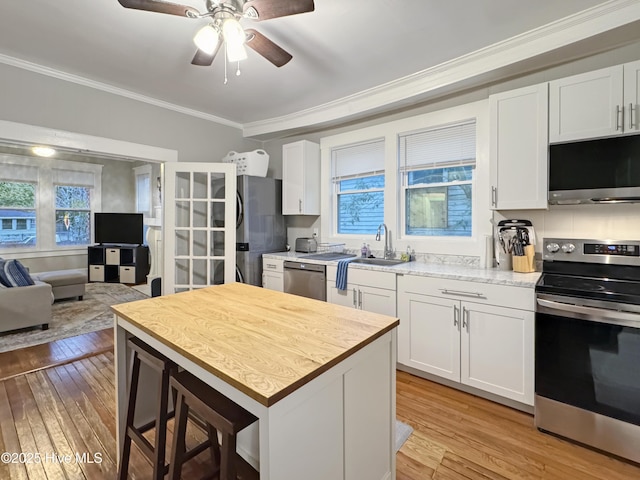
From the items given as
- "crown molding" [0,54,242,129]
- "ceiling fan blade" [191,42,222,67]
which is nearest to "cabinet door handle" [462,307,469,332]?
"ceiling fan blade" [191,42,222,67]

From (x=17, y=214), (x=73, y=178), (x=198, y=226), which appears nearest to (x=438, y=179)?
(x=198, y=226)

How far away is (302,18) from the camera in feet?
6.74

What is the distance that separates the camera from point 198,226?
3809mm

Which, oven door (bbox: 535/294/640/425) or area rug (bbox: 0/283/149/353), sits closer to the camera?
oven door (bbox: 535/294/640/425)

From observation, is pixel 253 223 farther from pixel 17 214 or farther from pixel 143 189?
pixel 17 214

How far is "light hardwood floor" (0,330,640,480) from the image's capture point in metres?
1.65

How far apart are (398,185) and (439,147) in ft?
1.74

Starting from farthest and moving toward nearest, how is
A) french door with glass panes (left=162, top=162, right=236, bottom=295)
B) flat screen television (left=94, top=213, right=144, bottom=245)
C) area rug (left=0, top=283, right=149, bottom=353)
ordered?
flat screen television (left=94, top=213, right=144, bottom=245)
french door with glass panes (left=162, top=162, right=236, bottom=295)
area rug (left=0, top=283, right=149, bottom=353)

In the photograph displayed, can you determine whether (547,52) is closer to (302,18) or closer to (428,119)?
(428,119)

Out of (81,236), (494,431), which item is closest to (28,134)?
(494,431)

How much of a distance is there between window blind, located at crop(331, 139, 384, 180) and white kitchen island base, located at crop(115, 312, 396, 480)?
2471 millimetres

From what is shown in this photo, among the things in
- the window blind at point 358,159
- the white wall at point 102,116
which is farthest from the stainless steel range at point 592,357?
the white wall at point 102,116

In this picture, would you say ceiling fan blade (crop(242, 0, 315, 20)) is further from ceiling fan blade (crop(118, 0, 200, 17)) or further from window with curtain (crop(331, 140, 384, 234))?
window with curtain (crop(331, 140, 384, 234))

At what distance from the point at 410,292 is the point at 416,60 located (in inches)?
74.6
